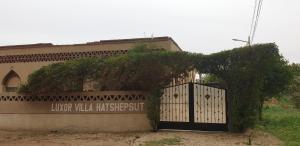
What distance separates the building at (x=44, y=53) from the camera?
1969 cm

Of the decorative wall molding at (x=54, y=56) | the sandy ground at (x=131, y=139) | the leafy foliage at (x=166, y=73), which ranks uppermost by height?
the decorative wall molding at (x=54, y=56)

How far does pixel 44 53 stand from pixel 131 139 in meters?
10.0

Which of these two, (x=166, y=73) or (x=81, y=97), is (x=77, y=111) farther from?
(x=166, y=73)

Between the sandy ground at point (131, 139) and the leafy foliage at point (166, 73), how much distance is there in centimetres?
82

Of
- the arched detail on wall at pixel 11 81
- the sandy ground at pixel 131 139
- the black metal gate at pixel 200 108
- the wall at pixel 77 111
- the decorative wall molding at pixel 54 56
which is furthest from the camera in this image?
the arched detail on wall at pixel 11 81

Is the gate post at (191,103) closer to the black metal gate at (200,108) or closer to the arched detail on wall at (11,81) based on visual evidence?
the black metal gate at (200,108)

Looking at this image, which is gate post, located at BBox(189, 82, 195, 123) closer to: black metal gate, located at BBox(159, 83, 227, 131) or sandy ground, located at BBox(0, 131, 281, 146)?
black metal gate, located at BBox(159, 83, 227, 131)

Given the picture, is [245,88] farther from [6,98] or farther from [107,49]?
[6,98]

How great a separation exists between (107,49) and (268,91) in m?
7.85

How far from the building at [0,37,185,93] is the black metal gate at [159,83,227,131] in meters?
4.93

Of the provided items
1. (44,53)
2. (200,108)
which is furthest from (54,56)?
(200,108)

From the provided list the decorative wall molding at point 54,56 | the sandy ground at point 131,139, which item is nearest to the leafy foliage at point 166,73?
the sandy ground at point 131,139

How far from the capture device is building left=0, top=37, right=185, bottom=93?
19.7 meters

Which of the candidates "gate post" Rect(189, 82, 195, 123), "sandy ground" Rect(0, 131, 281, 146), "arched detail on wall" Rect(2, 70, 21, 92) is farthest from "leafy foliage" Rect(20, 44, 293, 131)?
"arched detail on wall" Rect(2, 70, 21, 92)
